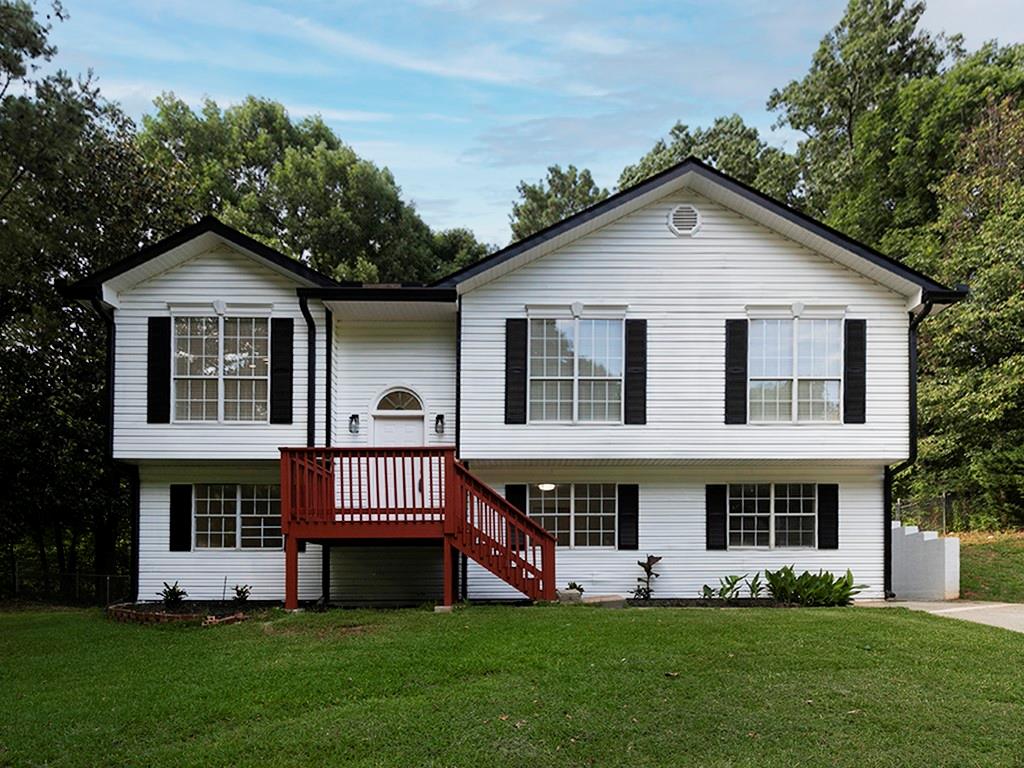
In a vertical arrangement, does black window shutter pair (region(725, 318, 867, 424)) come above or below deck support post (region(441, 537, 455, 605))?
→ above

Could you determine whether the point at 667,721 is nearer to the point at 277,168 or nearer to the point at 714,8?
the point at 714,8

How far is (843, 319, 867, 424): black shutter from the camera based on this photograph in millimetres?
12273

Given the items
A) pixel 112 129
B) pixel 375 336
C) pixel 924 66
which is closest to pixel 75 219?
pixel 112 129

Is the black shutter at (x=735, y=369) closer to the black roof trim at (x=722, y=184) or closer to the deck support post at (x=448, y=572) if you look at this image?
the black roof trim at (x=722, y=184)

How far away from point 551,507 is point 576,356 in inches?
111

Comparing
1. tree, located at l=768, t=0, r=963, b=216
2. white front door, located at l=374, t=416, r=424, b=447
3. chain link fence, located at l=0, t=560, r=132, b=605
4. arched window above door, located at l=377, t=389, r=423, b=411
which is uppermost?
tree, located at l=768, t=0, r=963, b=216

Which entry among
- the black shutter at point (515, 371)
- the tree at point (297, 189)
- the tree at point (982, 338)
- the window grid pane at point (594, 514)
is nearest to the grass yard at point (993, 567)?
the tree at point (982, 338)

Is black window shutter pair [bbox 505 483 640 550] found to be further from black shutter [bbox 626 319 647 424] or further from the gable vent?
the gable vent

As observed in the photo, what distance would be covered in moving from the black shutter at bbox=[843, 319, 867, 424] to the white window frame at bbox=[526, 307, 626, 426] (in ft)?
12.5

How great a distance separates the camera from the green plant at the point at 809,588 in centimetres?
1159

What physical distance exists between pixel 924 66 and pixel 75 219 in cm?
2874

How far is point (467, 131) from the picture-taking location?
94.8 feet

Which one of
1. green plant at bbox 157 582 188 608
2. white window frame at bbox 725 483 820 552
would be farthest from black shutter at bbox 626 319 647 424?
green plant at bbox 157 582 188 608

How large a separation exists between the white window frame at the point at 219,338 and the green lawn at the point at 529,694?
3968 mm
